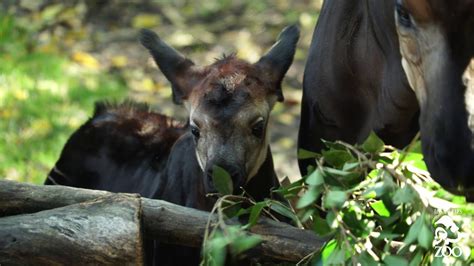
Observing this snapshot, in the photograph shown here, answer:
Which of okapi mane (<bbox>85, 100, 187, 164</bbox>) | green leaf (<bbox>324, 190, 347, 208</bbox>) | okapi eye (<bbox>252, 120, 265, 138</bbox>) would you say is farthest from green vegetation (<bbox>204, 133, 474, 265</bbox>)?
okapi mane (<bbox>85, 100, 187, 164</bbox>)

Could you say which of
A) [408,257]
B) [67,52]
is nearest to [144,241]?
[408,257]

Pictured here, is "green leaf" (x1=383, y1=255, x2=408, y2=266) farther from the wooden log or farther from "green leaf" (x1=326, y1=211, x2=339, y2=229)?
the wooden log

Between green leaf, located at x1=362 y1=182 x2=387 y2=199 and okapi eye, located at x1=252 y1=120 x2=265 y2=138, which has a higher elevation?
green leaf, located at x1=362 y1=182 x2=387 y2=199

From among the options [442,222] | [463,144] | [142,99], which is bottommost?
[142,99]

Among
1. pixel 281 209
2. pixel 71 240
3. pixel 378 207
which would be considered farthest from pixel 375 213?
pixel 71 240

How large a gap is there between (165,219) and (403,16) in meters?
1.19

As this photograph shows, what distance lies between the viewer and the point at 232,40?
988cm

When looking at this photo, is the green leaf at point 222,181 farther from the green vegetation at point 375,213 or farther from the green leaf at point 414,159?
the green leaf at point 414,159

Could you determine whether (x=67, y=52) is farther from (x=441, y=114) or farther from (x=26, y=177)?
(x=441, y=114)

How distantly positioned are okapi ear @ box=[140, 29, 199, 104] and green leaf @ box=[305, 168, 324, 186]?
57.0 inches

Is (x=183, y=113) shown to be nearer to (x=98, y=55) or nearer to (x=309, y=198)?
(x=98, y=55)

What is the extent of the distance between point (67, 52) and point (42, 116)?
161cm

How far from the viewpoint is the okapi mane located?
5.89 metres

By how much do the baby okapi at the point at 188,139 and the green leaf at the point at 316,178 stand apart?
0.78 meters
